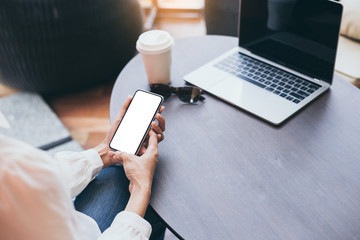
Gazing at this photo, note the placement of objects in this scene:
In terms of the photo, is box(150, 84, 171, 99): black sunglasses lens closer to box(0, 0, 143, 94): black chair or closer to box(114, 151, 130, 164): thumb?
box(114, 151, 130, 164): thumb

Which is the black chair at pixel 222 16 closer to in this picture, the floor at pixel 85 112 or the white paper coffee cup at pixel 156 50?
the floor at pixel 85 112

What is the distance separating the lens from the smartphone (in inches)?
31.5

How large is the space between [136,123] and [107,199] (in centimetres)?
21

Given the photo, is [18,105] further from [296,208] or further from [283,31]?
[296,208]

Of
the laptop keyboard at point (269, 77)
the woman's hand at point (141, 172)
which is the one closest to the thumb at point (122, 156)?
the woman's hand at point (141, 172)

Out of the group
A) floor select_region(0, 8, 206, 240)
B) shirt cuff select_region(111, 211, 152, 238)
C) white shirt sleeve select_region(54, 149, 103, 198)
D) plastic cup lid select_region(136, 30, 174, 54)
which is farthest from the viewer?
floor select_region(0, 8, 206, 240)

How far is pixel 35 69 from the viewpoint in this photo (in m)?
1.75

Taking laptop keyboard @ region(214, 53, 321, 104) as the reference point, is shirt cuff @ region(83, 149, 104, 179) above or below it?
below

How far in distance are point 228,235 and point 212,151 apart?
0.22m

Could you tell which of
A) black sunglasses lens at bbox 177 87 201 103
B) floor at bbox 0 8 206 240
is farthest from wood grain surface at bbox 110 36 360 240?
floor at bbox 0 8 206 240

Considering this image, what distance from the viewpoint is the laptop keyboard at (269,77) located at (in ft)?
3.00

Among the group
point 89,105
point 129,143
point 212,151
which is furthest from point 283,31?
point 89,105

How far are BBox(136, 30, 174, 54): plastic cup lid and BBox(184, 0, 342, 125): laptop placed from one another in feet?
0.45

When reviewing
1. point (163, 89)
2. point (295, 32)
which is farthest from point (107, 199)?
point (295, 32)
